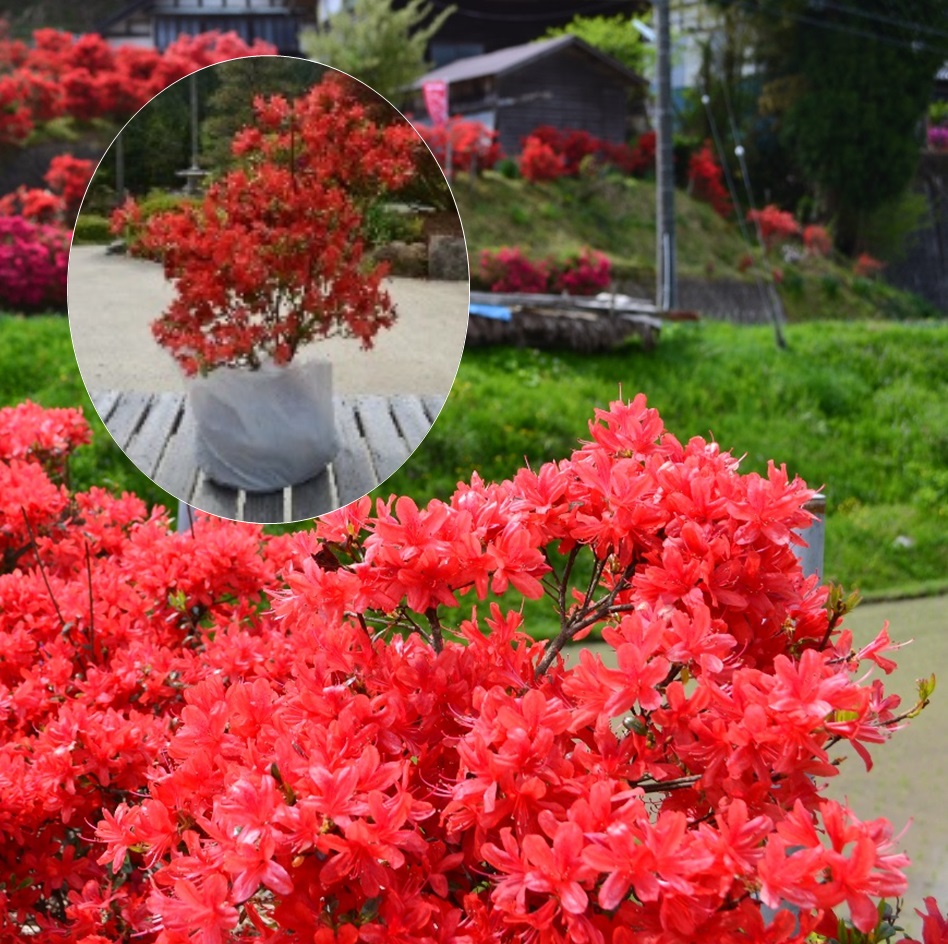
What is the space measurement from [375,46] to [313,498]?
19529mm

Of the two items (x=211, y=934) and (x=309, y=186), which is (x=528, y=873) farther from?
(x=309, y=186)

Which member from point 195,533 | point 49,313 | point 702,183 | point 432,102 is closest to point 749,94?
point 702,183

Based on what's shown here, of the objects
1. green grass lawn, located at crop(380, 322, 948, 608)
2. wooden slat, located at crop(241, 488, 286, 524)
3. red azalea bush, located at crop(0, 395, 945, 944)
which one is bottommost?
green grass lawn, located at crop(380, 322, 948, 608)

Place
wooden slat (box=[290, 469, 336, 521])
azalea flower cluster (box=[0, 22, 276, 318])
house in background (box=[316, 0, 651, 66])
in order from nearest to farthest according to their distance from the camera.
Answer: wooden slat (box=[290, 469, 336, 521]), azalea flower cluster (box=[0, 22, 276, 318]), house in background (box=[316, 0, 651, 66])

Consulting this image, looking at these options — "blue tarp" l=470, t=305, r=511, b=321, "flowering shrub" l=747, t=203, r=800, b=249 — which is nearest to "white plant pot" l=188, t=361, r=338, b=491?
"blue tarp" l=470, t=305, r=511, b=321

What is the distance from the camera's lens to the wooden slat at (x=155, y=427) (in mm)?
1538

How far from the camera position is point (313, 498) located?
1.52 meters

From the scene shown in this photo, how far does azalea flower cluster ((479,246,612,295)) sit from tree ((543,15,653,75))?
32.0 feet

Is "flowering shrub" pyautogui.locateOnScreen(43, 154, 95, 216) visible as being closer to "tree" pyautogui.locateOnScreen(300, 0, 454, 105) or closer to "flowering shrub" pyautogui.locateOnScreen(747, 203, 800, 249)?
"tree" pyautogui.locateOnScreen(300, 0, 454, 105)

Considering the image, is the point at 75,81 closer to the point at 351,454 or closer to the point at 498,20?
the point at 498,20

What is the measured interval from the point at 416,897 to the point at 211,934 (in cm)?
19

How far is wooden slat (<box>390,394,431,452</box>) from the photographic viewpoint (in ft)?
5.10

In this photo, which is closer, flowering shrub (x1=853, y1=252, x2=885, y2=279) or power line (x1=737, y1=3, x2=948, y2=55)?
flowering shrub (x1=853, y1=252, x2=885, y2=279)

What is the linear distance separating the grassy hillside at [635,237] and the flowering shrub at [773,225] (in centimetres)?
44
